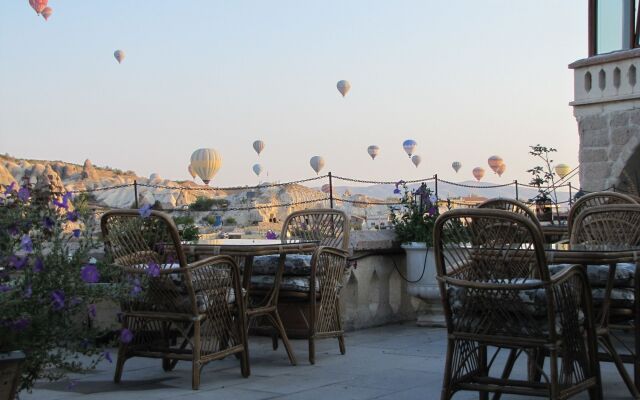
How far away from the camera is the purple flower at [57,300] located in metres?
2.51

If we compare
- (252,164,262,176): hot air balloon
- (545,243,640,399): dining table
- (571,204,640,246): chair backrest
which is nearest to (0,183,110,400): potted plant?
(545,243,640,399): dining table

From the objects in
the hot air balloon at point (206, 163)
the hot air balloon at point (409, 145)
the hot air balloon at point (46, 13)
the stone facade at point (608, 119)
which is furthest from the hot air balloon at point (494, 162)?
the stone facade at point (608, 119)

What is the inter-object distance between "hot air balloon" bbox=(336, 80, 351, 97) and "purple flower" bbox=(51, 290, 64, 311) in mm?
56237

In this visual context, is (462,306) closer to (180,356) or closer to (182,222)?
(180,356)

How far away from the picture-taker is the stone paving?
4023mm

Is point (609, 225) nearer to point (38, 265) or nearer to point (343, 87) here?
point (38, 265)

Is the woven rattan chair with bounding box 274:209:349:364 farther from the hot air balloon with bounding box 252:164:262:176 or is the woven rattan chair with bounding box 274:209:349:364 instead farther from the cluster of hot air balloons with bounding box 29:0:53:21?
the hot air balloon with bounding box 252:164:262:176

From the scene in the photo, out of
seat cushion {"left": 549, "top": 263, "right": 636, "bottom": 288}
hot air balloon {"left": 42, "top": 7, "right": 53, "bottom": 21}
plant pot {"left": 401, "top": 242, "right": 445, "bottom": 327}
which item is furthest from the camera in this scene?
hot air balloon {"left": 42, "top": 7, "right": 53, "bottom": 21}

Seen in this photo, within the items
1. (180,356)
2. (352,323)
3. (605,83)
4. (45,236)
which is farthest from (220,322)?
(605,83)

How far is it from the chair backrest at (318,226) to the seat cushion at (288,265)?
18.5 inches

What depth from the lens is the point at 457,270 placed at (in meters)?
3.40

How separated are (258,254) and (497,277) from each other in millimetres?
1564

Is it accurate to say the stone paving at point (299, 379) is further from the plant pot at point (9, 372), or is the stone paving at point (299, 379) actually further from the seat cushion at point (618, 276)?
the plant pot at point (9, 372)

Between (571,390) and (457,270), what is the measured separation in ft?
1.93
